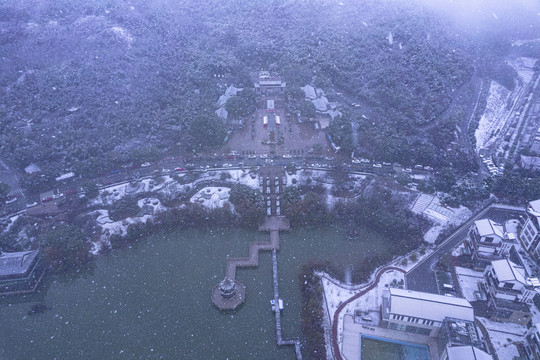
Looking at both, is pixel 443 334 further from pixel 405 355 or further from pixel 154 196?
pixel 154 196

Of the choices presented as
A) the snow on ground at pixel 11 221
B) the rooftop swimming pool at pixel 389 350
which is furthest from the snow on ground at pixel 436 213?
the snow on ground at pixel 11 221

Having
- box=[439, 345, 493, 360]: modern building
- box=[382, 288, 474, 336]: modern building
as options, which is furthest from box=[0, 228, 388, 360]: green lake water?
box=[439, 345, 493, 360]: modern building

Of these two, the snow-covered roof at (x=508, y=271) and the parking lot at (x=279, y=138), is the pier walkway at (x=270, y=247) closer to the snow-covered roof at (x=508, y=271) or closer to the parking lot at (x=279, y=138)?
the parking lot at (x=279, y=138)

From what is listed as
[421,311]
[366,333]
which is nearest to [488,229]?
[421,311]

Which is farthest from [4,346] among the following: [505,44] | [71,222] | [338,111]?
[505,44]

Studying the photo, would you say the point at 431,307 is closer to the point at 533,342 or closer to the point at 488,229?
the point at 533,342

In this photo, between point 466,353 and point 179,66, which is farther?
point 179,66

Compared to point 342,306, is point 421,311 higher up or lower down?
higher up
